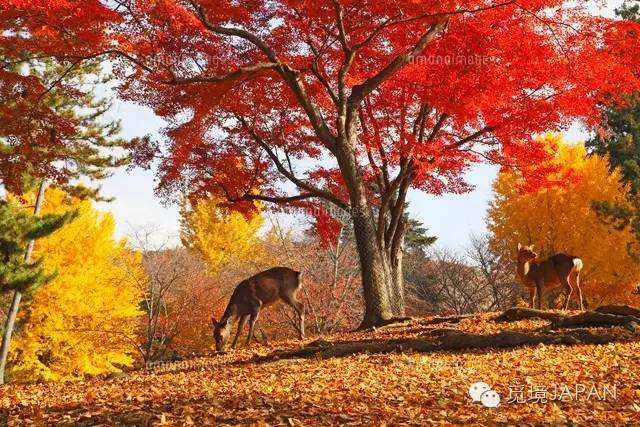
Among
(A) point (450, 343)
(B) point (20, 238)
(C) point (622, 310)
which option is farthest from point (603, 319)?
(B) point (20, 238)

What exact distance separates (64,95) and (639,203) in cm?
2148

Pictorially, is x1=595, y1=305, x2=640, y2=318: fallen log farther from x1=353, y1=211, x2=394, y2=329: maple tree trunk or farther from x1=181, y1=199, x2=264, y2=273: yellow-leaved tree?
x1=181, y1=199, x2=264, y2=273: yellow-leaved tree

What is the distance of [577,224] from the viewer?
26.9 meters

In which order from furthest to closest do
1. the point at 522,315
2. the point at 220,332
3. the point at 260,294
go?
1. the point at 260,294
2. the point at 220,332
3. the point at 522,315

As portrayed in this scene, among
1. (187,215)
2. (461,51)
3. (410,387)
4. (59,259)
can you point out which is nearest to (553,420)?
(410,387)

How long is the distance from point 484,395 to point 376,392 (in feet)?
3.40

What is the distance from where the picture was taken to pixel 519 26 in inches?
607

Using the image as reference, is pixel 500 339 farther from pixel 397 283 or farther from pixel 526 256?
pixel 397 283

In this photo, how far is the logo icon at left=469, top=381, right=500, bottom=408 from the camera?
546 cm

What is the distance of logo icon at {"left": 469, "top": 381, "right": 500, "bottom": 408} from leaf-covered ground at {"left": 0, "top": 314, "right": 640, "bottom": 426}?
8 centimetres

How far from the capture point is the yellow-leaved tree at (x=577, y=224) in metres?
25.6

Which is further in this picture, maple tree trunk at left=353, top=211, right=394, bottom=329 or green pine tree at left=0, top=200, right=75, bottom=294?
green pine tree at left=0, top=200, right=75, bottom=294

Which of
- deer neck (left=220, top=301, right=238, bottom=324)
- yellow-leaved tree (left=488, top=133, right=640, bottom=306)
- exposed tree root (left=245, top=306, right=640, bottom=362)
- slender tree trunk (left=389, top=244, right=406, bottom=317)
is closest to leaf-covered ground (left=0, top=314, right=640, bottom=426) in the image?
exposed tree root (left=245, top=306, right=640, bottom=362)

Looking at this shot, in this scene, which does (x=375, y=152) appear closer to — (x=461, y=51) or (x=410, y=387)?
(x=461, y=51)
